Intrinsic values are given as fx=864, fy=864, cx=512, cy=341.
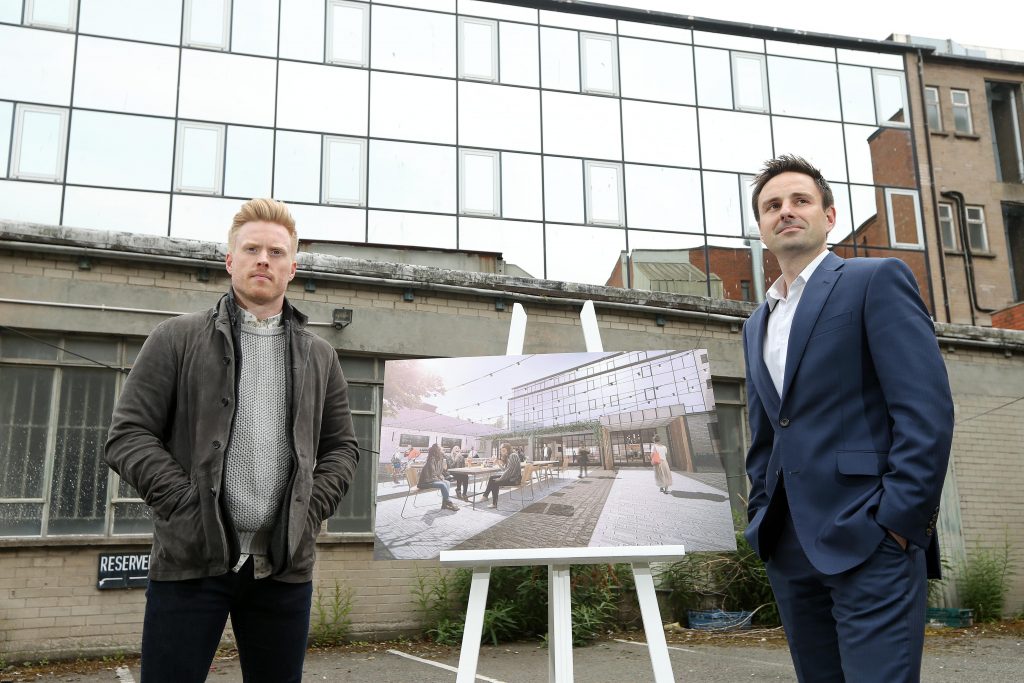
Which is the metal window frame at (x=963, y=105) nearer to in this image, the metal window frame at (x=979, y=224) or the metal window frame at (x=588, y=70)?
the metal window frame at (x=979, y=224)

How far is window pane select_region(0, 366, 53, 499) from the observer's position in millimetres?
8492

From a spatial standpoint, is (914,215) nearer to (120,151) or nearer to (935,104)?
(935,104)

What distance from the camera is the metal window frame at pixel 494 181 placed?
40.4 ft

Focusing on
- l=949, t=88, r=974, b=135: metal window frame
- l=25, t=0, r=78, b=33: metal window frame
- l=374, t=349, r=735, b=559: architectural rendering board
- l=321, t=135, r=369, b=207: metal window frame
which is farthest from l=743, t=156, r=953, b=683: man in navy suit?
l=949, t=88, r=974, b=135: metal window frame

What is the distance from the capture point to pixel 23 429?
8594mm

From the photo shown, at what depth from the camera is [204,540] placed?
7.16ft

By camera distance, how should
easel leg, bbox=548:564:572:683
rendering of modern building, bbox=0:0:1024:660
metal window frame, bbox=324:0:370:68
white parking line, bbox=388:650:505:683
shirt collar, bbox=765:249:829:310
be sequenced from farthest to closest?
metal window frame, bbox=324:0:370:68 → rendering of modern building, bbox=0:0:1024:660 → white parking line, bbox=388:650:505:683 → easel leg, bbox=548:564:572:683 → shirt collar, bbox=765:249:829:310

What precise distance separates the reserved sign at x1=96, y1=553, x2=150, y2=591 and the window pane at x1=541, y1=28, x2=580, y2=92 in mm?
8772

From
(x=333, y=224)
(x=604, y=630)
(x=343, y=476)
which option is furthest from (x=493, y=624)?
(x=343, y=476)

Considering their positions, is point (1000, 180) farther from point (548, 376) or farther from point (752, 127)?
point (548, 376)

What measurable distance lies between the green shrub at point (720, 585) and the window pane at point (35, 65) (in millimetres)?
9643

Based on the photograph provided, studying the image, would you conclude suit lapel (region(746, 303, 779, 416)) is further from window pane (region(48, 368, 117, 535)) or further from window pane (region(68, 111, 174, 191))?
window pane (region(68, 111, 174, 191))

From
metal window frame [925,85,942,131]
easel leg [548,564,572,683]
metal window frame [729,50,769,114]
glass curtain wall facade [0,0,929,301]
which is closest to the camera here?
easel leg [548,564,572,683]

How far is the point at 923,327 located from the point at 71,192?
1078 centimetres
